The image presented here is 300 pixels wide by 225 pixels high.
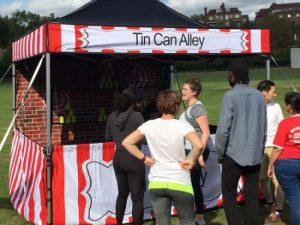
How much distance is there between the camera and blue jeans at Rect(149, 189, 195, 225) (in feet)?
11.6

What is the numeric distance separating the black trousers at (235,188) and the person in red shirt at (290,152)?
0.25 meters

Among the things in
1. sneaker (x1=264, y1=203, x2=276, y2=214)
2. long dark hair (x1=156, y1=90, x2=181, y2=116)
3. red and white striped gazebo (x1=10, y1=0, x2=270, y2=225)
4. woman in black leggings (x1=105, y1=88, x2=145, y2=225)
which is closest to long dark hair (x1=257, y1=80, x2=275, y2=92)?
red and white striped gazebo (x1=10, y1=0, x2=270, y2=225)

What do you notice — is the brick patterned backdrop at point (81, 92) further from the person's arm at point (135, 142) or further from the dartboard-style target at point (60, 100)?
the person's arm at point (135, 142)

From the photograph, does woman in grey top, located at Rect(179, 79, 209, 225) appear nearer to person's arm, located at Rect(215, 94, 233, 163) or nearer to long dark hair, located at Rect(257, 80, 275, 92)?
person's arm, located at Rect(215, 94, 233, 163)

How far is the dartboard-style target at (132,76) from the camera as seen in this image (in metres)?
8.97

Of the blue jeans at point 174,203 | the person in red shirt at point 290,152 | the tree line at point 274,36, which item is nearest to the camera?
the blue jeans at point 174,203

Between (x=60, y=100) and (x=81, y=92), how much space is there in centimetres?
45

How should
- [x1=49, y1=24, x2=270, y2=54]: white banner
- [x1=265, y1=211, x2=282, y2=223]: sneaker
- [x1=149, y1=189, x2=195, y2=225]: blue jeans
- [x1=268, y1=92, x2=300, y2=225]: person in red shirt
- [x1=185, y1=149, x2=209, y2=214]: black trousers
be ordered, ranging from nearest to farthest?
[x1=149, y1=189, x2=195, y2=225]: blue jeans → [x1=268, y1=92, x2=300, y2=225]: person in red shirt → [x1=49, y1=24, x2=270, y2=54]: white banner → [x1=185, y1=149, x2=209, y2=214]: black trousers → [x1=265, y1=211, x2=282, y2=223]: sneaker

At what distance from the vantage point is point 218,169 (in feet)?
20.3

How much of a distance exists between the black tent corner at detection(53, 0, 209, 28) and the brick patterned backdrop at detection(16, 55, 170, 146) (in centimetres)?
207

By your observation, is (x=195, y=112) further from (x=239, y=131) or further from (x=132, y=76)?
(x=132, y=76)

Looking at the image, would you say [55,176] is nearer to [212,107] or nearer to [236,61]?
[236,61]

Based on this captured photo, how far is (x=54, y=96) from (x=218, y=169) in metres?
3.64

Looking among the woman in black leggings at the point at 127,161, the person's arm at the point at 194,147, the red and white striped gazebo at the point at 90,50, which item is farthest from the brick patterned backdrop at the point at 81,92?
the person's arm at the point at 194,147
